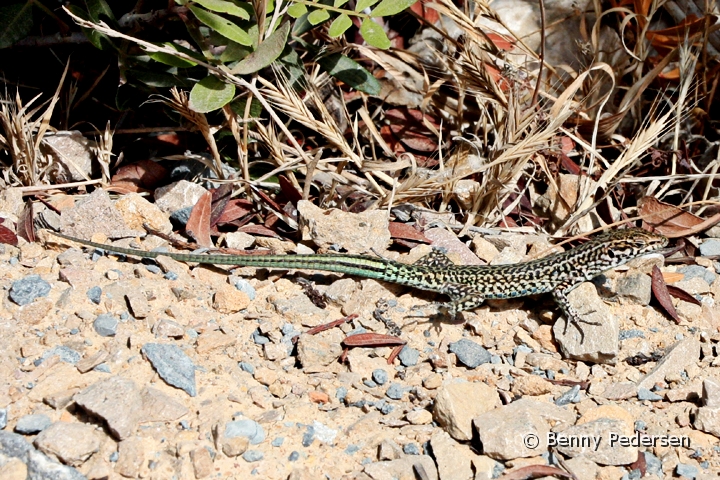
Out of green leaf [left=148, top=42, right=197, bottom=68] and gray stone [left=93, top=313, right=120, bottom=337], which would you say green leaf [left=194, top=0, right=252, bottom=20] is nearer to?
green leaf [left=148, top=42, right=197, bottom=68]

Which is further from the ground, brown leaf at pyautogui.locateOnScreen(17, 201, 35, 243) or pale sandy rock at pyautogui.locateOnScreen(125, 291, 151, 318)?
pale sandy rock at pyautogui.locateOnScreen(125, 291, 151, 318)

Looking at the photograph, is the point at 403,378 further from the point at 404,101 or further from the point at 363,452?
the point at 404,101

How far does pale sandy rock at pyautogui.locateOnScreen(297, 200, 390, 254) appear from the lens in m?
4.21

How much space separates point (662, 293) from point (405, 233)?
1532mm

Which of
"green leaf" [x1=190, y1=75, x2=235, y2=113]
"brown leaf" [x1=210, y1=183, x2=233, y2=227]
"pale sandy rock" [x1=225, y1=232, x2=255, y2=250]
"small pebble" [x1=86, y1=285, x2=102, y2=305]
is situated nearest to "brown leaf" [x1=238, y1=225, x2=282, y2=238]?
"pale sandy rock" [x1=225, y1=232, x2=255, y2=250]

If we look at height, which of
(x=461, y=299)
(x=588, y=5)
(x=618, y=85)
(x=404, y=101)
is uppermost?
(x=588, y=5)

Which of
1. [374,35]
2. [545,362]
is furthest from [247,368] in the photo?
[374,35]

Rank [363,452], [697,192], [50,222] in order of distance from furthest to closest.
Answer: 1. [697,192]
2. [50,222]
3. [363,452]

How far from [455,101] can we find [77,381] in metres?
3.22

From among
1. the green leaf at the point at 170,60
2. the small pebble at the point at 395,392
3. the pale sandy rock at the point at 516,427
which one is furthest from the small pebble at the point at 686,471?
the green leaf at the point at 170,60

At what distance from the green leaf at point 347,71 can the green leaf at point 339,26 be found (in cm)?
63

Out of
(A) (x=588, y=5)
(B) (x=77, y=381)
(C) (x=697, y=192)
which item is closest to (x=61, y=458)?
(B) (x=77, y=381)

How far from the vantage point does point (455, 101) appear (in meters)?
5.17

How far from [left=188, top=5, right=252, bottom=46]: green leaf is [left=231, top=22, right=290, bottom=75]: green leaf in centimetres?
14
